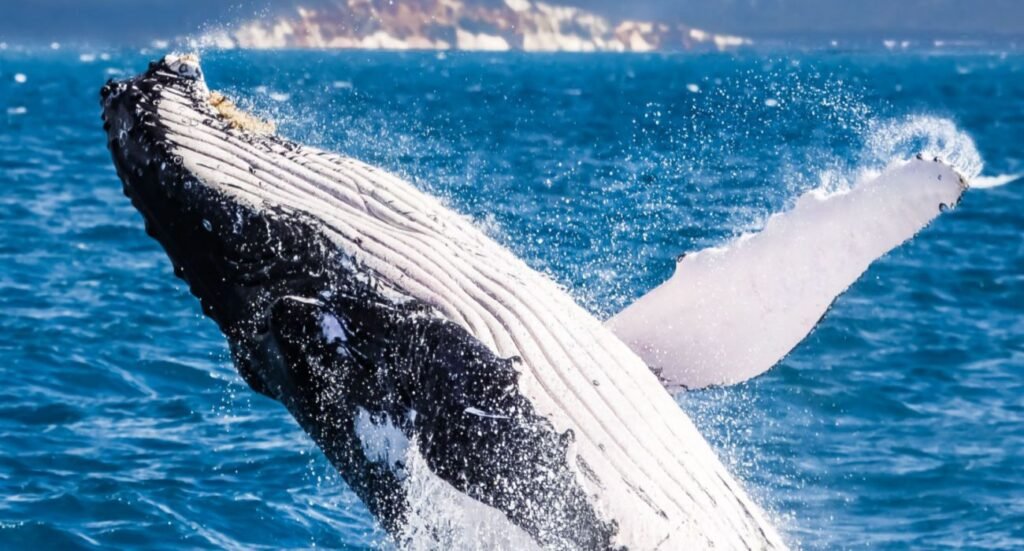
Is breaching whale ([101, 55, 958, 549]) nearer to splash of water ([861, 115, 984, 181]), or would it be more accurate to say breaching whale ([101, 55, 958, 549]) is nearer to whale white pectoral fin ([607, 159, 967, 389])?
whale white pectoral fin ([607, 159, 967, 389])

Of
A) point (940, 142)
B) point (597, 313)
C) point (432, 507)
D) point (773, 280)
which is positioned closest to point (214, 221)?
point (432, 507)

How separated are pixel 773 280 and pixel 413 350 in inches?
107

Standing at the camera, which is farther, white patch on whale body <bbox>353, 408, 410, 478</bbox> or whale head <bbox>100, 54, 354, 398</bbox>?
whale head <bbox>100, 54, 354, 398</bbox>

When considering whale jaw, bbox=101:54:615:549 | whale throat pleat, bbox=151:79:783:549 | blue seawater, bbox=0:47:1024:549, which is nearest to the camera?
whale jaw, bbox=101:54:615:549

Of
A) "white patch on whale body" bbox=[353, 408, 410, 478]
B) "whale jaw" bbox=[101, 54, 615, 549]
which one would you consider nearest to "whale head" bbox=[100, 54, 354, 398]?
"whale jaw" bbox=[101, 54, 615, 549]

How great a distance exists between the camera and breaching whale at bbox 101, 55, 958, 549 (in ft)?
18.6

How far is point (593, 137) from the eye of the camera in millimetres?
50531

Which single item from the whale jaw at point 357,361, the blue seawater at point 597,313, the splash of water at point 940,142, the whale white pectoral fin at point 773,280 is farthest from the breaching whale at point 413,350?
the splash of water at point 940,142

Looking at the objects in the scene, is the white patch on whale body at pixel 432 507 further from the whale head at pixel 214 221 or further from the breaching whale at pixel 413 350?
the whale head at pixel 214 221

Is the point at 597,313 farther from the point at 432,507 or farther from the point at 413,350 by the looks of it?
the point at 413,350

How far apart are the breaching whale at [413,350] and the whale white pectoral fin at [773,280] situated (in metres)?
0.74

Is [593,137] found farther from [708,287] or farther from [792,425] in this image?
[708,287]

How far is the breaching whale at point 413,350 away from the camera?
566 centimetres

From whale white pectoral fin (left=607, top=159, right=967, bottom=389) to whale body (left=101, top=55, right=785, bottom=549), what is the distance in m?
0.84
